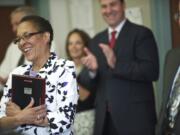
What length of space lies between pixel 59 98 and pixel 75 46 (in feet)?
5.38

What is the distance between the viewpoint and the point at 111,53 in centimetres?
244

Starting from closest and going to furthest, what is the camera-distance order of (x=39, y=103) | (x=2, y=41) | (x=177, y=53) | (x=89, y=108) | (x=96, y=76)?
(x=39, y=103)
(x=177, y=53)
(x=96, y=76)
(x=89, y=108)
(x=2, y=41)

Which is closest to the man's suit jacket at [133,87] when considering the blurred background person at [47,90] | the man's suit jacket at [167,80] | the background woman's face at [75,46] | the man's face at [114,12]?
the man's face at [114,12]

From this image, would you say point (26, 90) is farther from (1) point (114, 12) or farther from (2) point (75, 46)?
(2) point (75, 46)

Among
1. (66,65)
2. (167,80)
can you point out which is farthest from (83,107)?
(66,65)

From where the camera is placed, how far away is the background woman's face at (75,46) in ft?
10.6

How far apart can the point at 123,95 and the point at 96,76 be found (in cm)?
23

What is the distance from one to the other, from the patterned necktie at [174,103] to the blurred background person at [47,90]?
605mm

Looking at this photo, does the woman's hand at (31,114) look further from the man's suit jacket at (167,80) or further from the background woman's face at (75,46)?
the background woman's face at (75,46)

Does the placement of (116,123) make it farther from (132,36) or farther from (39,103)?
(39,103)

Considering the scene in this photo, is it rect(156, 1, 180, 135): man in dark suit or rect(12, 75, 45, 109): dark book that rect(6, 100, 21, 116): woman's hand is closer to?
rect(12, 75, 45, 109): dark book

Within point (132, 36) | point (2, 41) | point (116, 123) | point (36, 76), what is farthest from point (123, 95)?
point (2, 41)

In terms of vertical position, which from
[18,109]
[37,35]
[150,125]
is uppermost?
[37,35]

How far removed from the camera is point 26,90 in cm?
168
